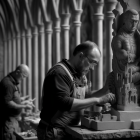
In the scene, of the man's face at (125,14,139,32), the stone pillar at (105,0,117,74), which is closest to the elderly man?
the man's face at (125,14,139,32)

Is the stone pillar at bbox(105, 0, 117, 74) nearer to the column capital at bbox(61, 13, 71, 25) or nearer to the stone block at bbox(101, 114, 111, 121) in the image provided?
the stone block at bbox(101, 114, 111, 121)

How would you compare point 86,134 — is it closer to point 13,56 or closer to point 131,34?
point 131,34

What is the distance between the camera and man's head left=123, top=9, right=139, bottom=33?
4.97 metres

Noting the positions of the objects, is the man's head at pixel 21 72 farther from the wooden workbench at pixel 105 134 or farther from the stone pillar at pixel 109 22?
the wooden workbench at pixel 105 134

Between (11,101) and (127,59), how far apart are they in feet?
12.2

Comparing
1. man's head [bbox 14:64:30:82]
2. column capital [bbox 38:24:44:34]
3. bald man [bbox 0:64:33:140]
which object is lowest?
bald man [bbox 0:64:33:140]

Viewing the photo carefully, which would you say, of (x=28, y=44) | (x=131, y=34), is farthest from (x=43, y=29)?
(x=131, y=34)

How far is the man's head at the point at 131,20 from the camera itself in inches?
196

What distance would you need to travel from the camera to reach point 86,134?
4.39 metres

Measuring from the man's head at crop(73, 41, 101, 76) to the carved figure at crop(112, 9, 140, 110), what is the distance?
368mm

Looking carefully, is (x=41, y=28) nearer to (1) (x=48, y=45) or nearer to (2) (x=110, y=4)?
(1) (x=48, y=45)

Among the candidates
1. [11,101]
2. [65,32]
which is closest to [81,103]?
[11,101]

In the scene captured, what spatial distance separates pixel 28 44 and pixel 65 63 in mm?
11988

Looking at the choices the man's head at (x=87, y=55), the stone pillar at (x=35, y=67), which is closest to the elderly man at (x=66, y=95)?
the man's head at (x=87, y=55)
